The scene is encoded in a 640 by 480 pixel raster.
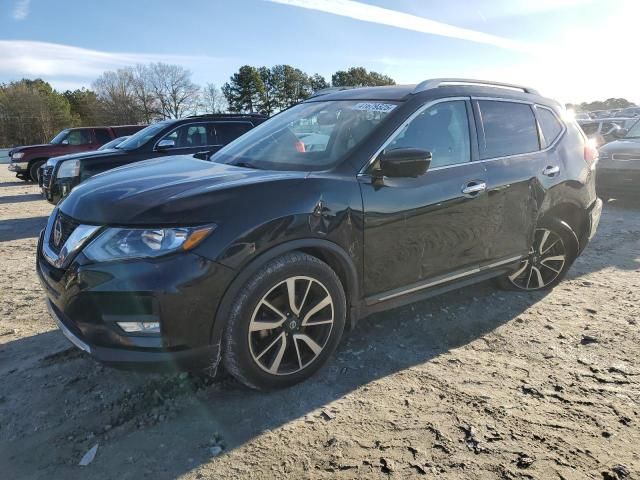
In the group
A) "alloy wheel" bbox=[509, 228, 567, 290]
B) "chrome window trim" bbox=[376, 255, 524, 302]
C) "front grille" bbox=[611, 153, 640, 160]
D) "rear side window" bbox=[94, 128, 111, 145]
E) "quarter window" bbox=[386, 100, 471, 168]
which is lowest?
"alloy wheel" bbox=[509, 228, 567, 290]

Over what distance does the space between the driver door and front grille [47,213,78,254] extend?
172 centimetres

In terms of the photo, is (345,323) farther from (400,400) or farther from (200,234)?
(200,234)

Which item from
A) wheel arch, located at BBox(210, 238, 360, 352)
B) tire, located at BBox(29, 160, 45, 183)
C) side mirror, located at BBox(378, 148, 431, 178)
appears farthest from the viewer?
tire, located at BBox(29, 160, 45, 183)

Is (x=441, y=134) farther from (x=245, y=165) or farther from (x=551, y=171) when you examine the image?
(x=245, y=165)

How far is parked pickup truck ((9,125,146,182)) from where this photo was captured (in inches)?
590

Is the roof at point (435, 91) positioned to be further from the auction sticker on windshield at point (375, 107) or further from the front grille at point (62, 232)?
the front grille at point (62, 232)

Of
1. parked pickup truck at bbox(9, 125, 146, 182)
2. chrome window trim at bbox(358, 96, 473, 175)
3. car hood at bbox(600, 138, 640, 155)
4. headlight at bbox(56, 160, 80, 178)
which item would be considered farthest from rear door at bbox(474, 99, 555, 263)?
parked pickup truck at bbox(9, 125, 146, 182)

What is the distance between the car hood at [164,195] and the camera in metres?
2.41

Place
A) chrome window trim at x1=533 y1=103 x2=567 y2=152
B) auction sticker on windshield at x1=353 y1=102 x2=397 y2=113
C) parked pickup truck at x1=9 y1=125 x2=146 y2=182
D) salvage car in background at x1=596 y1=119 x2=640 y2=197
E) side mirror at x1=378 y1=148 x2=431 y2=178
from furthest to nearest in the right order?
parked pickup truck at x1=9 y1=125 x2=146 y2=182 < salvage car in background at x1=596 y1=119 x2=640 y2=197 < chrome window trim at x1=533 y1=103 x2=567 y2=152 < auction sticker on windshield at x1=353 y1=102 x2=397 y2=113 < side mirror at x1=378 y1=148 x2=431 y2=178

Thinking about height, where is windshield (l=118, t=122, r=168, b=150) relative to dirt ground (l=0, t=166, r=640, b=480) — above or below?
above

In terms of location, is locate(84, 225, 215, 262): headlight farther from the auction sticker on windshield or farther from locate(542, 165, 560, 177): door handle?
locate(542, 165, 560, 177): door handle

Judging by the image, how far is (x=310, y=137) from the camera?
347 centimetres

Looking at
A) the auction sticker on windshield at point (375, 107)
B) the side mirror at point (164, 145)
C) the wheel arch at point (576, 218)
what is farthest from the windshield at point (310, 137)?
the side mirror at point (164, 145)

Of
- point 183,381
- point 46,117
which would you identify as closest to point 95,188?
point 183,381
